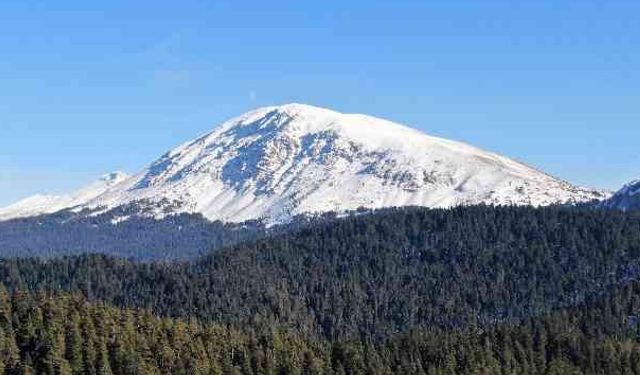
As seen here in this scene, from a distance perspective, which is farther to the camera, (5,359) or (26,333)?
(26,333)

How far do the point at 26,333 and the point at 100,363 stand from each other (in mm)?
19065

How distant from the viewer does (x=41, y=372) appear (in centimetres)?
18025

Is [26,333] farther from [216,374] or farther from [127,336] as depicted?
[216,374]

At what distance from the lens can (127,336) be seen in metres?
198

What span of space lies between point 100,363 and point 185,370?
56.3 feet

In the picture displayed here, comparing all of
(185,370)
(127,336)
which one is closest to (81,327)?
(127,336)

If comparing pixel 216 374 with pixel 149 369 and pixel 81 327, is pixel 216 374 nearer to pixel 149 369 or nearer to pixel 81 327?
pixel 149 369

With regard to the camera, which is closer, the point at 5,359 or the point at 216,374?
the point at 5,359

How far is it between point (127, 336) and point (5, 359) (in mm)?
25453

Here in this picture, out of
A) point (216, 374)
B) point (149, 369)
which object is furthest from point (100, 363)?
point (216, 374)

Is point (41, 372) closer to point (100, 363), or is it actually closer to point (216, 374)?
point (100, 363)

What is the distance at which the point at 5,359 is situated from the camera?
180500 millimetres

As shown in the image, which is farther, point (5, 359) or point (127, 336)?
point (127, 336)

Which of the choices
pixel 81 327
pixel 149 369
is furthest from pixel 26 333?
pixel 149 369
